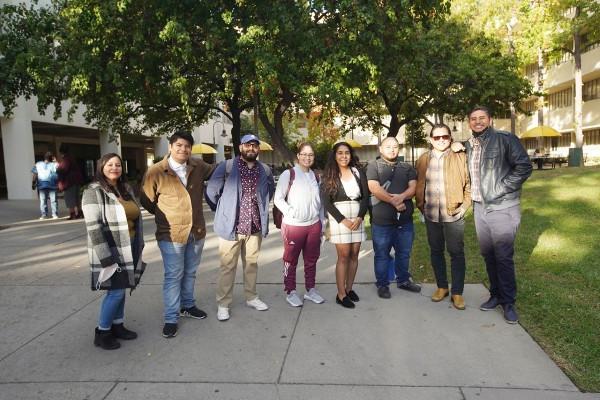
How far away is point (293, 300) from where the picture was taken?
468 centimetres

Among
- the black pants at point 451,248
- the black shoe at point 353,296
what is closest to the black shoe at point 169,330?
the black shoe at point 353,296

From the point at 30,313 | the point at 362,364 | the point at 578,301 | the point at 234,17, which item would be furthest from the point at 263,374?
the point at 234,17

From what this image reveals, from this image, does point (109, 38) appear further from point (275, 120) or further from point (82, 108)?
point (82, 108)

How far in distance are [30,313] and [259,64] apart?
749 centimetres

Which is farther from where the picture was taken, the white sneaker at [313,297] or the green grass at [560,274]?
the white sneaker at [313,297]

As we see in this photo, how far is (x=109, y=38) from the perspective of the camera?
10805 millimetres

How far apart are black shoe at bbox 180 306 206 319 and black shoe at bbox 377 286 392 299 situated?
1.88 metres

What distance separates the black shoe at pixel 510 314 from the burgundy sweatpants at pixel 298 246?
Answer: 187 centimetres

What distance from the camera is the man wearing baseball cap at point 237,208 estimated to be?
4289 millimetres

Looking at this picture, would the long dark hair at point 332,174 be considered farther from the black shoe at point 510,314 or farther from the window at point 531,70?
the window at point 531,70

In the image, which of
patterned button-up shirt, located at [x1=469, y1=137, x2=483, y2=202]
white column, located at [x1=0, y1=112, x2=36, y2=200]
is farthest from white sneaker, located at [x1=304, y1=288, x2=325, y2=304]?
white column, located at [x1=0, y1=112, x2=36, y2=200]

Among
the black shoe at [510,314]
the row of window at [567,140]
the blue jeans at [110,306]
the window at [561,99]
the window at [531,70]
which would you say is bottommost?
the black shoe at [510,314]

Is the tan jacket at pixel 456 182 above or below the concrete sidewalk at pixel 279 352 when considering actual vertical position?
above

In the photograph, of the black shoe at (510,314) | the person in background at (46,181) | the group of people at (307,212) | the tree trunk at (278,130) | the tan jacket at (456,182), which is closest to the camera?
the group of people at (307,212)
